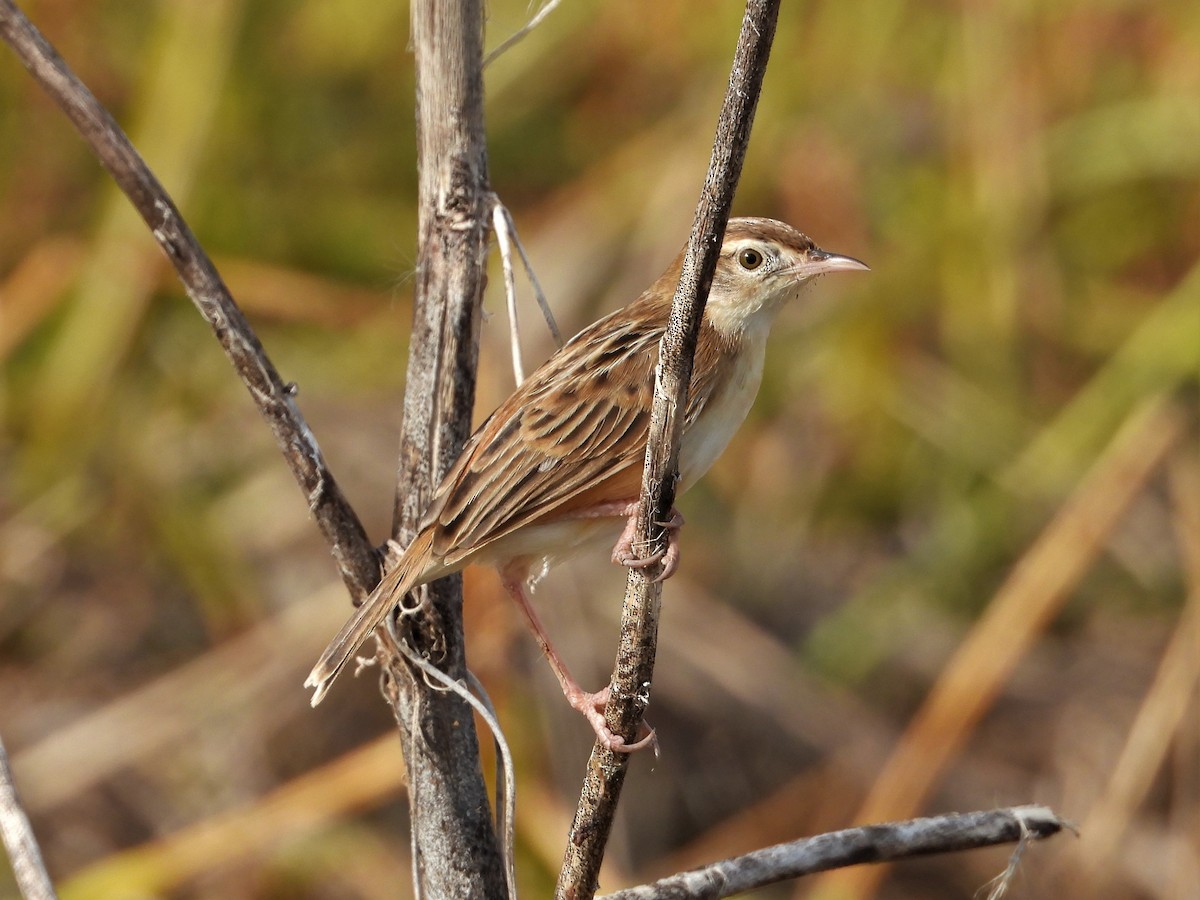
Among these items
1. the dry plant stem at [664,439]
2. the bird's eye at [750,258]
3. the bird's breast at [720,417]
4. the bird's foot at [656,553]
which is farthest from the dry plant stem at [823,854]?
the bird's eye at [750,258]

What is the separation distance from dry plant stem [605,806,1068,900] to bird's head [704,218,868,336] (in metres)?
1.26

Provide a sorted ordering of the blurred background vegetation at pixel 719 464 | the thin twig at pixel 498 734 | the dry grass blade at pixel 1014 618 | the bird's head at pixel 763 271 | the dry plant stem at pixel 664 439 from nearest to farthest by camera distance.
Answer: the dry plant stem at pixel 664 439, the thin twig at pixel 498 734, the bird's head at pixel 763 271, the blurred background vegetation at pixel 719 464, the dry grass blade at pixel 1014 618

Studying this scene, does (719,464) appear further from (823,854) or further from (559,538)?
(823,854)

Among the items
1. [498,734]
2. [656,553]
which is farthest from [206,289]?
[498,734]

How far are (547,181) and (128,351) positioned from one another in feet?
5.64

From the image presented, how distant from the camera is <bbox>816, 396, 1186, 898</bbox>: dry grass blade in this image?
15.5 ft

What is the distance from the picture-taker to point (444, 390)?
7.25 feet

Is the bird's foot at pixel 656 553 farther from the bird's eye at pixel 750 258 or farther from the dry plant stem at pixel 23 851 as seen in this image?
the bird's eye at pixel 750 258

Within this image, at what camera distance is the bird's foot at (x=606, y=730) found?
197 cm

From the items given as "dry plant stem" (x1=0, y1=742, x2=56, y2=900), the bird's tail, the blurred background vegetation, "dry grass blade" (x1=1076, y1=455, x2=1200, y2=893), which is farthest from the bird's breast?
"dry grass blade" (x1=1076, y1=455, x2=1200, y2=893)

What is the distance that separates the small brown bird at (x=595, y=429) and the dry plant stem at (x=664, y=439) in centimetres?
46

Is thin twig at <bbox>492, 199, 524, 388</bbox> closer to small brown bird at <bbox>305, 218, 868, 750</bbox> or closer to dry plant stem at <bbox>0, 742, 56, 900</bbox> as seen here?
small brown bird at <bbox>305, 218, 868, 750</bbox>

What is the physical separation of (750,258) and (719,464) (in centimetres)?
244

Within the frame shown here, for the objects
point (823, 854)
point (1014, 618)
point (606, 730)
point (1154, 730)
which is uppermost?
point (1014, 618)
